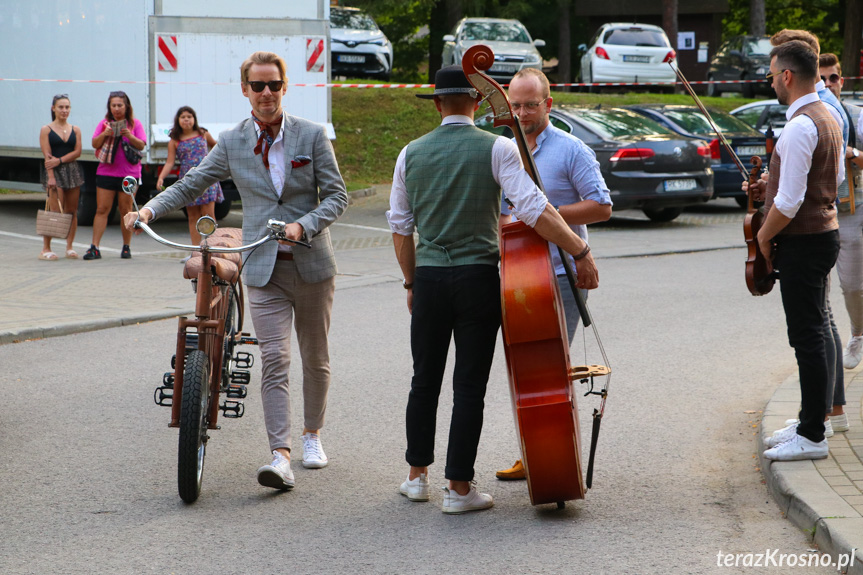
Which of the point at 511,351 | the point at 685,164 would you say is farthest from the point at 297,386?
the point at 685,164

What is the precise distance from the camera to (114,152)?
12.5 metres

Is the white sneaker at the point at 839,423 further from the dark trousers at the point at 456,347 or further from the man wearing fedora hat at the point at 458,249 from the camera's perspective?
the dark trousers at the point at 456,347

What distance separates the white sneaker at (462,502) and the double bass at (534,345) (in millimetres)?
308

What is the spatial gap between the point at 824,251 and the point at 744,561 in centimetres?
153

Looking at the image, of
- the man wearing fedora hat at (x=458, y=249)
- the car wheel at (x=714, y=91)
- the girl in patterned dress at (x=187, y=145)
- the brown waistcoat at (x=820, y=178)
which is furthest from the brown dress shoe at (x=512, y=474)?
the car wheel at (x=714, y=91)

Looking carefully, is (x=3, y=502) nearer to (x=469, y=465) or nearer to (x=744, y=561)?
(x=469, y=465)

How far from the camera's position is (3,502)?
4.82 m

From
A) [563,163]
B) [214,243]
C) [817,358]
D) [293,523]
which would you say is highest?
[563,163]

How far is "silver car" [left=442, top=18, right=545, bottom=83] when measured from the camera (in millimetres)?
26438

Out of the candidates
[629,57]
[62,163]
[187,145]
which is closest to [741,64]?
[629,57]

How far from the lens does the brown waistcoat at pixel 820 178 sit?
485cm

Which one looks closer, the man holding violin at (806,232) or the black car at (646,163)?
the man holding violin at (806,232)

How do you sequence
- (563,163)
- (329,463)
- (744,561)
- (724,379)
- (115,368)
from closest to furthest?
(744,561) < (563,163) < (329,463) < (724,379) < (115,368)

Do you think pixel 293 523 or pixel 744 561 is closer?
pixel 744 561
